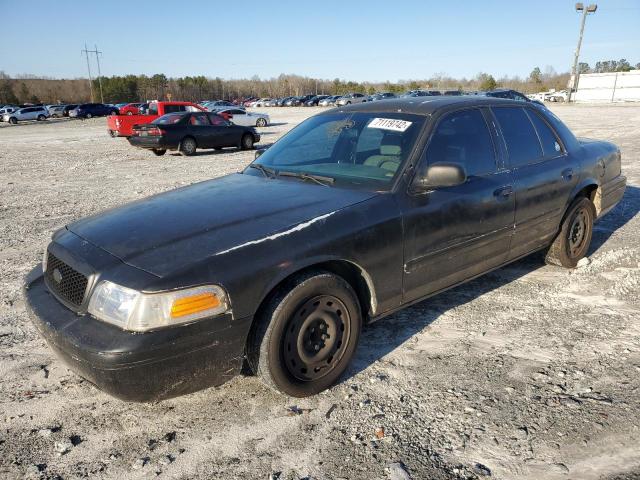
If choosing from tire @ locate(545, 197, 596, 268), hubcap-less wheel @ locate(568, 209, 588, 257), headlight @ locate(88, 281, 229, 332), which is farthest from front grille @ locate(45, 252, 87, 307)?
hubcap-less wheel @ locate(568, 209, 588, 257)

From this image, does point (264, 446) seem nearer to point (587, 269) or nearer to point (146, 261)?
point (146, 261)

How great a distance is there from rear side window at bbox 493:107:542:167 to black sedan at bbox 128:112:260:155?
41.7 ft

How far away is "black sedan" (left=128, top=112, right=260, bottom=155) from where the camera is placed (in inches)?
596

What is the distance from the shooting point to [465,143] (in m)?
3.69

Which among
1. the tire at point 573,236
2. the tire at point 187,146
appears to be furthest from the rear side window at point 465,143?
the tire at point 187,146

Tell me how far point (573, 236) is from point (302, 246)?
3.40 meters

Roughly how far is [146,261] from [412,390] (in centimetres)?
169

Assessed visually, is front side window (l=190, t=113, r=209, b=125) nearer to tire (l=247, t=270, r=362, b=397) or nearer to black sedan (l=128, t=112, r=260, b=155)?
black sedan (l=128, t=112, r=260, b=155)

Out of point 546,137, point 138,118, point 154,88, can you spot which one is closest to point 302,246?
point 546,137

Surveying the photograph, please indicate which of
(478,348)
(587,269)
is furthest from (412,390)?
(587,269)

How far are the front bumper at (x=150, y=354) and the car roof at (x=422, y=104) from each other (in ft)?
6.84

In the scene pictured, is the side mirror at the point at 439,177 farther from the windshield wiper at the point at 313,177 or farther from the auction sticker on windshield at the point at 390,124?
the windshield wiper at the point at 313,177

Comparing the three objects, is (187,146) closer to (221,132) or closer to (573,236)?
(221,132)

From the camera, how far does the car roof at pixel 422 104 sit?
3.65 m
